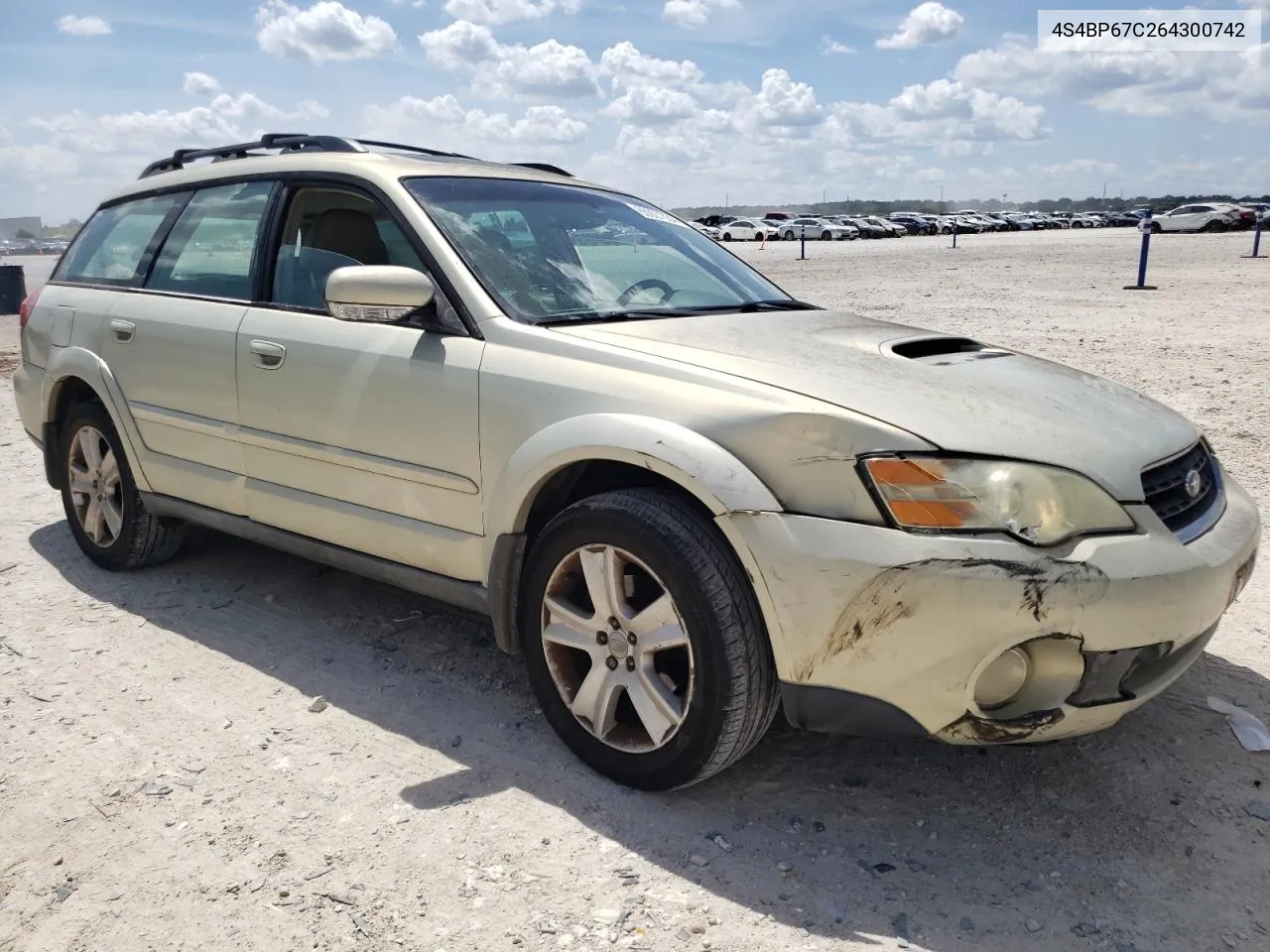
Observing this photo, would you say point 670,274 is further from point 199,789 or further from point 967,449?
point 199,789

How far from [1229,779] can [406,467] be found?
2.53m

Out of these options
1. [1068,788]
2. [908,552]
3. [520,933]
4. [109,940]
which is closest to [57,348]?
[109,940]

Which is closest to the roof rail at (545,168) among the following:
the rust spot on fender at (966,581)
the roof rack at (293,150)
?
the roof rack at (293,150)

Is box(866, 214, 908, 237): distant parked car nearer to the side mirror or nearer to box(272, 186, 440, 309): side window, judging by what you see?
box(272, 186, 440, 309): side window

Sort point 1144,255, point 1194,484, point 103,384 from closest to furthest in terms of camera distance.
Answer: point 1194,484 → point 103,384 → point 1144,255

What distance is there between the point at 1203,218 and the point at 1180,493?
54.0 m

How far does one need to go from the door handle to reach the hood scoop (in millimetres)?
2015

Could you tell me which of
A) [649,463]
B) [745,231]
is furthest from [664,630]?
[745,231]

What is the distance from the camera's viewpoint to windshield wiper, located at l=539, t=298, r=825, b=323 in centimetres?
315

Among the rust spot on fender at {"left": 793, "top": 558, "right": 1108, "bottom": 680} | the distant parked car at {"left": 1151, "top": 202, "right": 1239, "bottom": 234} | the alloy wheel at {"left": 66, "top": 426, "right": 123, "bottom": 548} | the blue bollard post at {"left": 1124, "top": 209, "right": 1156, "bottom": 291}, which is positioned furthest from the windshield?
the distant parked car at {"left": 1151, "top": 202, "right": 1239, "bottom": 234}

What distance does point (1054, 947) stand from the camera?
2.22m

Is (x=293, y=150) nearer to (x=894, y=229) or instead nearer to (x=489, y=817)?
(x=489, y=817)

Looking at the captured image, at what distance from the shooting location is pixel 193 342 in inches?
153

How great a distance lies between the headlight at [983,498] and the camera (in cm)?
234
